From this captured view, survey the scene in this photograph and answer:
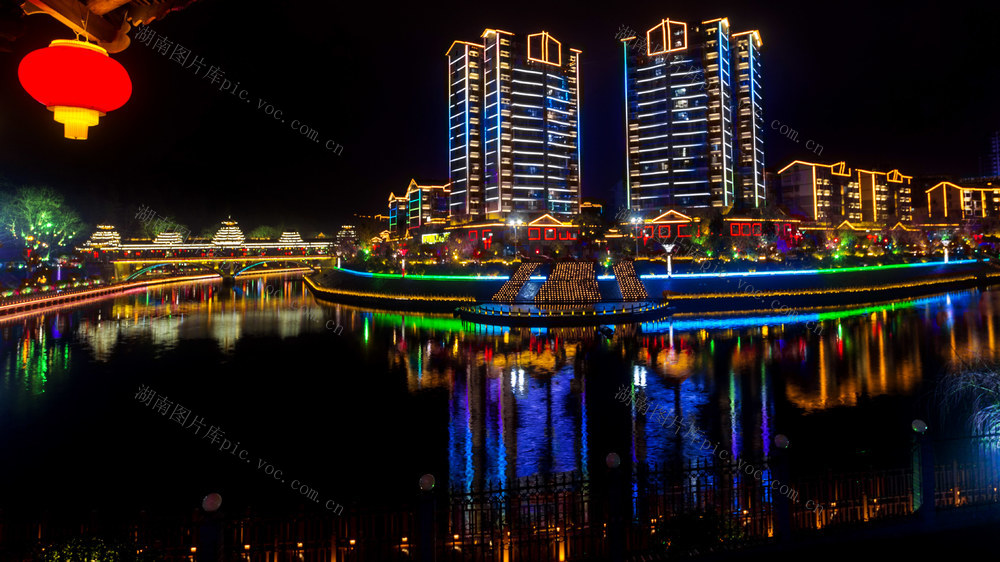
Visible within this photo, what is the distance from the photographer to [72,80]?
169 inches

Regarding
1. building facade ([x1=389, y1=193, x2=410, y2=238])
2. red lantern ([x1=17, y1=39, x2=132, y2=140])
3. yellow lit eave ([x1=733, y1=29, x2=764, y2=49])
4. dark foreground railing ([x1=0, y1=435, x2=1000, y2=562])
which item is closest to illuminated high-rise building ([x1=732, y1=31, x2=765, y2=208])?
yellow lit eave ([x1=733, y1=29, x2=764, y2=49])

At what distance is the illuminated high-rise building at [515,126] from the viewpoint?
9375 cm

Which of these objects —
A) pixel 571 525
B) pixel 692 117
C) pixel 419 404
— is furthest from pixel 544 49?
pixel 571 525

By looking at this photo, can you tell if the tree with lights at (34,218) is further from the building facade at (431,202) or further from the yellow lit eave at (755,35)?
the yellow lit eave at (755,35)

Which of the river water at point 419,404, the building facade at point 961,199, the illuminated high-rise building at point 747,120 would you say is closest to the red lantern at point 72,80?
the river water at point 419,404

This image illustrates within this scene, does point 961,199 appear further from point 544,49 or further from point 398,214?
point 398,214

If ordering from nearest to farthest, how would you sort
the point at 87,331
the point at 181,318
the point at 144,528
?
the point at 144,528 < the point at 87,331 < the point at 181,318

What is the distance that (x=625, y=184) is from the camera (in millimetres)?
97688

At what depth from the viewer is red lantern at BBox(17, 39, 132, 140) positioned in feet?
14.0

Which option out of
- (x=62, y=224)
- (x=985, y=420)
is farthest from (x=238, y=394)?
(x=62, y=224)

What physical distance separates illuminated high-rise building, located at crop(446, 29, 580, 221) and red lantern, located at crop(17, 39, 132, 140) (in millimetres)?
86139

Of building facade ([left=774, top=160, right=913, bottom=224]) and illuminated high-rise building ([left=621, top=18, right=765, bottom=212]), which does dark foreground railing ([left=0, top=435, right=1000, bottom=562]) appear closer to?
illuminated high-rise building ([left=621, top=18, right=765, bottom=212])

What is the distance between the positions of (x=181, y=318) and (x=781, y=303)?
43697mm

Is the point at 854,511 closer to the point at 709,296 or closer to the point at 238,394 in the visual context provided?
the point at 238,394
